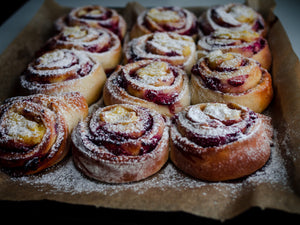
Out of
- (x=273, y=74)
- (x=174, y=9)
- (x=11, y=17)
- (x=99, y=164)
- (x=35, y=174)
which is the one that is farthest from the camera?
(x=11, y=17)

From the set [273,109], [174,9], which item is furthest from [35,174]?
[174,9]

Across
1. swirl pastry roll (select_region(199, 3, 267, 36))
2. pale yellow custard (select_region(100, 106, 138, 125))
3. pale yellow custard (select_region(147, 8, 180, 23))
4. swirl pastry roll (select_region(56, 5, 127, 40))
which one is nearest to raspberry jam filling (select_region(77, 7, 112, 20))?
swirl pastry roll (select_region(56, 5, 127, 40))

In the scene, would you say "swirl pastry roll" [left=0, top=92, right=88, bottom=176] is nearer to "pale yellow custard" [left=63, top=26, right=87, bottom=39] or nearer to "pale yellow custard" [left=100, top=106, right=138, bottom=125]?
"pale yellow custard" [left=100, top=106, right=138, bottom=125]

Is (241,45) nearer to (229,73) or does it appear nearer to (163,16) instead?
(229,73)

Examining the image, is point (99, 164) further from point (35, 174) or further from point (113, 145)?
point (35, 174)

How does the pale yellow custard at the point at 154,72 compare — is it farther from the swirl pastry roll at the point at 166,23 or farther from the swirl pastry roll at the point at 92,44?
the swirl pastry roll at the point at 166,23

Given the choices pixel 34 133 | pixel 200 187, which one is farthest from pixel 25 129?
pixel 200 187
